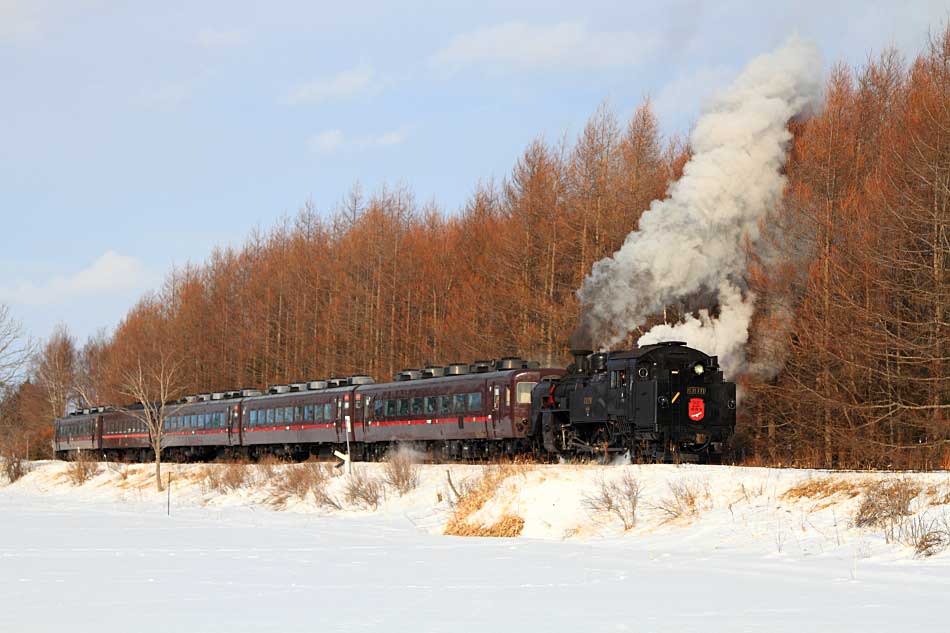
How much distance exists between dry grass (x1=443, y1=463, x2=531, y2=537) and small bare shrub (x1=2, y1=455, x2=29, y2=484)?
4237 centimetres

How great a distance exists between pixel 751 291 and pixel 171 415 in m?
34.8

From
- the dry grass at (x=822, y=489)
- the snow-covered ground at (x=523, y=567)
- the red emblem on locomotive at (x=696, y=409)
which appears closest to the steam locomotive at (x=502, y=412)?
the red emblem on locomotive at (x=696, y=409)

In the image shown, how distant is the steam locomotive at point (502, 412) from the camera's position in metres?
27.8

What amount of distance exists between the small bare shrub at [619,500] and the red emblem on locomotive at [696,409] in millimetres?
5053

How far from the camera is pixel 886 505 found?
701 inches

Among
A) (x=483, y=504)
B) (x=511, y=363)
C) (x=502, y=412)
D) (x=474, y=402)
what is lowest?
(x=483, y=504)

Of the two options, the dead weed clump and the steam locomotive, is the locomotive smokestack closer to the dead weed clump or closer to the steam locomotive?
the steam locomotive

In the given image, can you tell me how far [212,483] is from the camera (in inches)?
1597

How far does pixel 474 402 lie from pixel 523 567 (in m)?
18.2

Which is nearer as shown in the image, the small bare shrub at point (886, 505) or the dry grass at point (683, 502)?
the small bare shrub at point (886, 505)

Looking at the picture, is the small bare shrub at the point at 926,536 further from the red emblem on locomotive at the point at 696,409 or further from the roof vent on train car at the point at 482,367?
the roof vent on train car at the point at 482,367

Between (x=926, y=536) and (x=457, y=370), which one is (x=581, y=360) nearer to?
(x=457, y=370)

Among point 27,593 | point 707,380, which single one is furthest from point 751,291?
point 27,593

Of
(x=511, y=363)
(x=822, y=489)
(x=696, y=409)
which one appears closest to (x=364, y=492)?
(x=511, y=363)
